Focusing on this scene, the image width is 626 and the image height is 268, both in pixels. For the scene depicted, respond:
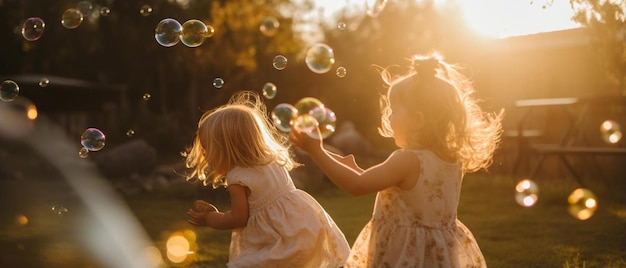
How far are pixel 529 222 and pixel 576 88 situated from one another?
1087 centimetres

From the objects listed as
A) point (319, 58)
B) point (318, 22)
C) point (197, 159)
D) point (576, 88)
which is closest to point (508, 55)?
point (576, 88)

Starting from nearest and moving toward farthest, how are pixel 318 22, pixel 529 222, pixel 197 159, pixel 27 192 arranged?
pixel 197 159 < pixel 529 222 < pixel 27 192 < pixel 318 22

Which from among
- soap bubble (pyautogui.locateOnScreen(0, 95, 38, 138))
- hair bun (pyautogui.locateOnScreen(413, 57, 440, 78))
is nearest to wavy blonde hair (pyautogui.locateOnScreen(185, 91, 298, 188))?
hair bun (pyautogui.locateOnScreen(413, 57, 440, 78))

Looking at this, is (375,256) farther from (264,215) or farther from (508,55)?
(508,55)

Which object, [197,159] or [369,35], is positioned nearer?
[197,159]

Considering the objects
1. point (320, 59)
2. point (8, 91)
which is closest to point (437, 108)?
point (320, 59)

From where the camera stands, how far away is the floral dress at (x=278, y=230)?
4188 millimetres

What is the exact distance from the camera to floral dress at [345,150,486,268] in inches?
138

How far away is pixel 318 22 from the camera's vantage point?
42812 mm

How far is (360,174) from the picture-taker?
11.2 feet

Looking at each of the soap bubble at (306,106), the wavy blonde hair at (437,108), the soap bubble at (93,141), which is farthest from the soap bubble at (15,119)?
the wavy blonde hair at (437,108)

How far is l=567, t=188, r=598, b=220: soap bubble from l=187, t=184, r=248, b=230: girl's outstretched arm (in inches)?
215

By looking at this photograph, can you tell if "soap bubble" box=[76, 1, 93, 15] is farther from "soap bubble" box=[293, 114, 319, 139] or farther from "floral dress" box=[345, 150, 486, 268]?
"floral dress" box=[345, 150, 486, 268]

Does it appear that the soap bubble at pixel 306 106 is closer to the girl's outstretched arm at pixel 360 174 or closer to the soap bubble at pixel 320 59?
the soap bubble at pixel 320 59
